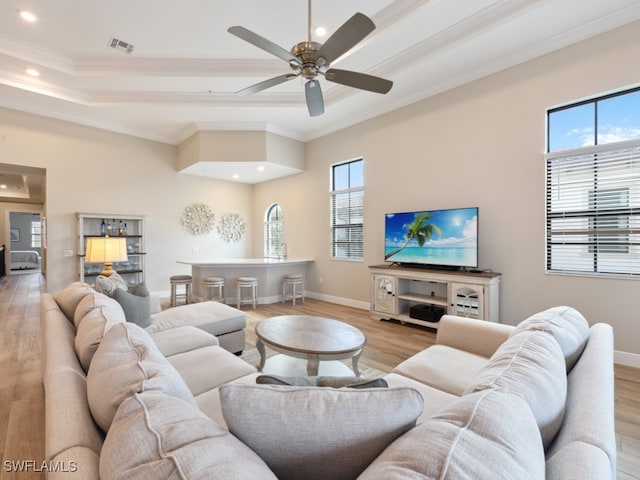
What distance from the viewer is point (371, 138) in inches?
208

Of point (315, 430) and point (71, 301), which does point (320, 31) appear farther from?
point (315, 430)

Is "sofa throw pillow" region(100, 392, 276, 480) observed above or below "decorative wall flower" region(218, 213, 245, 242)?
below

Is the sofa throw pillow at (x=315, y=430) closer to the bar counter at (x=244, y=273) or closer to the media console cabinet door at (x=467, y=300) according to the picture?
the media console cabinet door at (x=467, y=300)

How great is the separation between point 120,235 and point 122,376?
19.5 feet

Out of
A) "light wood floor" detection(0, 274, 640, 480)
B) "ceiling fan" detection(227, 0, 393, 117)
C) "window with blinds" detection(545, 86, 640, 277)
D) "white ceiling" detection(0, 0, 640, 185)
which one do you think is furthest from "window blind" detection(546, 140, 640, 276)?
"ceiling fan" detection(227, 0, 393, 117)

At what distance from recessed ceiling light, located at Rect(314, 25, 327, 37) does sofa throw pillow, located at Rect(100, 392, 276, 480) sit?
387cm

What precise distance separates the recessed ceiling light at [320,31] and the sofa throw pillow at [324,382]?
3.71 meters

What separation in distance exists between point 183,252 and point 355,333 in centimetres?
551

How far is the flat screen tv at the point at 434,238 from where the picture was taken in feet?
12.8

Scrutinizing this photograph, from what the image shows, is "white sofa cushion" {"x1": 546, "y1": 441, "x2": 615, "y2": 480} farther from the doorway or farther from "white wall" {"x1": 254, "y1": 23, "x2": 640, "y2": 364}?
the doorway

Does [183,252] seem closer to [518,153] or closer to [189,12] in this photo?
[189,12]

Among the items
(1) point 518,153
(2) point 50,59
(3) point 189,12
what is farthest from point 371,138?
(2) point 50,59

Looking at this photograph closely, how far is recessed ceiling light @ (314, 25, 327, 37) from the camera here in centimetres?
338

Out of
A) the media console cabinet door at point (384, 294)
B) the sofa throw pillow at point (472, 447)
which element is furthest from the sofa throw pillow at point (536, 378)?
the media console cabinet door at point (384, 294)
